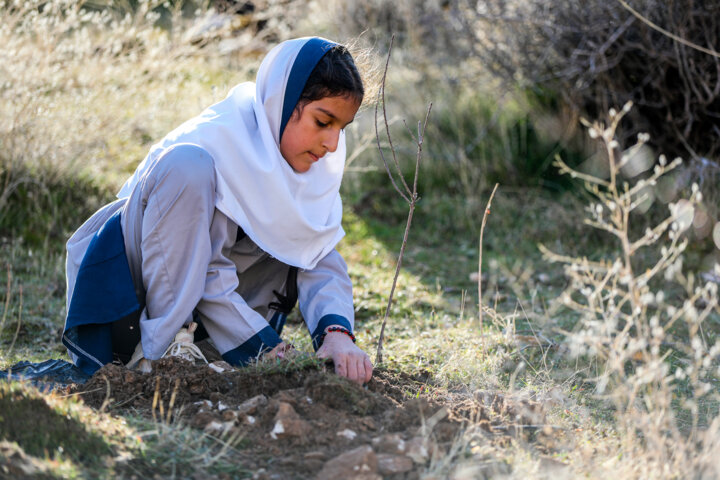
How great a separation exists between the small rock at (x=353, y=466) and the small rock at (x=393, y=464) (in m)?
0.04

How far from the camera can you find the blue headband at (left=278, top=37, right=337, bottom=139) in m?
2.74

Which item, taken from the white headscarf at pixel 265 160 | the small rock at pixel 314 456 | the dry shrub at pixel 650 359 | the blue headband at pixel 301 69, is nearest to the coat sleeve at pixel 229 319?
the white headscarf at pixel 265 160

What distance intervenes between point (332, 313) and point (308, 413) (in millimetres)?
680

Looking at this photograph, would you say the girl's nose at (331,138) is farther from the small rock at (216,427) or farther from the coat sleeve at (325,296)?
the small rock at (216,427)

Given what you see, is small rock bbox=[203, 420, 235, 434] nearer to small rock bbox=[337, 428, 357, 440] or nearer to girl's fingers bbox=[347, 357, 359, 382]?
small rock bbox=[337, 428, 357, 440]

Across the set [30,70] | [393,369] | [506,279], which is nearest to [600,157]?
[506,279]

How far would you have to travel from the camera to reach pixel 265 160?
283 cm

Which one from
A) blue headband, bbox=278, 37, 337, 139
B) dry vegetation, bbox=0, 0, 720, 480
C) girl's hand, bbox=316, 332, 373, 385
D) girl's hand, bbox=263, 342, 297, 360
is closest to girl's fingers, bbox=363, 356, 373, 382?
girl's hand, bbox=316, 332, 373, 385

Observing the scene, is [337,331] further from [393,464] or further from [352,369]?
[393,464]

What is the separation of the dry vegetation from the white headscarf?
1.97 ft

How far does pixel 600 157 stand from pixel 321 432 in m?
4.39

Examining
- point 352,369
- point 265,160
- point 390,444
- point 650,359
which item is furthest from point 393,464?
point 265,160

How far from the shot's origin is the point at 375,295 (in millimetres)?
4332

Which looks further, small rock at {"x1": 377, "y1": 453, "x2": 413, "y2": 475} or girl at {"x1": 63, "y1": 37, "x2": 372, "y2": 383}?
girl at {"x1": 63, "y1": 37, "x2": 372, "y2": 383}
